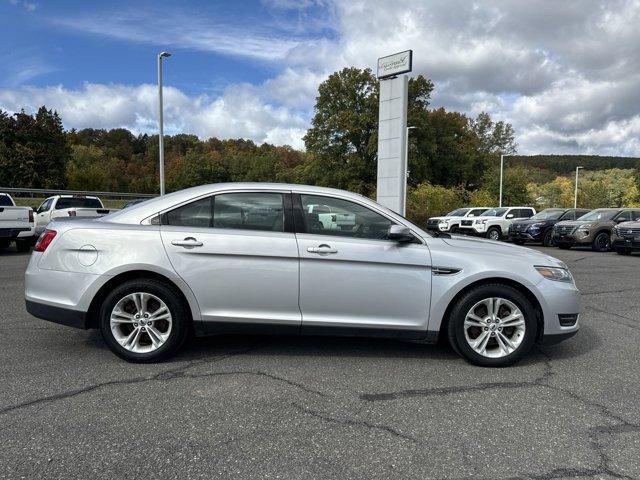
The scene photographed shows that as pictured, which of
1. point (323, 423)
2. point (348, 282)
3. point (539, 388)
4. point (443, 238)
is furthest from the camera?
Result: point (443, 238)

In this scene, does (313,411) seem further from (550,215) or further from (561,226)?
(550,215)

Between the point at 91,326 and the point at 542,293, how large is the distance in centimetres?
395

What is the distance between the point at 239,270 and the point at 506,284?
7.64 feet

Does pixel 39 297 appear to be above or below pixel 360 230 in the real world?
below

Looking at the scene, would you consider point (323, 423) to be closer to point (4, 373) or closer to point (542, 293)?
point (542, 293)

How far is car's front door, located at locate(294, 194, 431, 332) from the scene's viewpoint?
4.31 m

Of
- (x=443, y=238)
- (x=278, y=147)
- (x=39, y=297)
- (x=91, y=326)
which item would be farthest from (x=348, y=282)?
(x=278, y=147)

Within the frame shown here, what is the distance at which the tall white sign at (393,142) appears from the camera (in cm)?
1812

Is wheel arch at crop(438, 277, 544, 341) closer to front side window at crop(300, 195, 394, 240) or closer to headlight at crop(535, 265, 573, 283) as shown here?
headlight at crop(535, 265, 573, 283)

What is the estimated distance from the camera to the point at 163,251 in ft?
14.2

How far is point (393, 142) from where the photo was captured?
60.7 feet

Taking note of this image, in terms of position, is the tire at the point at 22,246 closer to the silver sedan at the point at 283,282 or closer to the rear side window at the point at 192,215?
the silver sedan at the point at 283,282

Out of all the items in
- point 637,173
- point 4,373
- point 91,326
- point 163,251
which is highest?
point 637,173

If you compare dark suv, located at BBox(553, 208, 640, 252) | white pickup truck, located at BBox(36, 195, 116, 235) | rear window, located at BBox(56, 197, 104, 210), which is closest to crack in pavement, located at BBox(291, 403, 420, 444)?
white pickup truck, located at BBox(36, 195, 116, 235)
